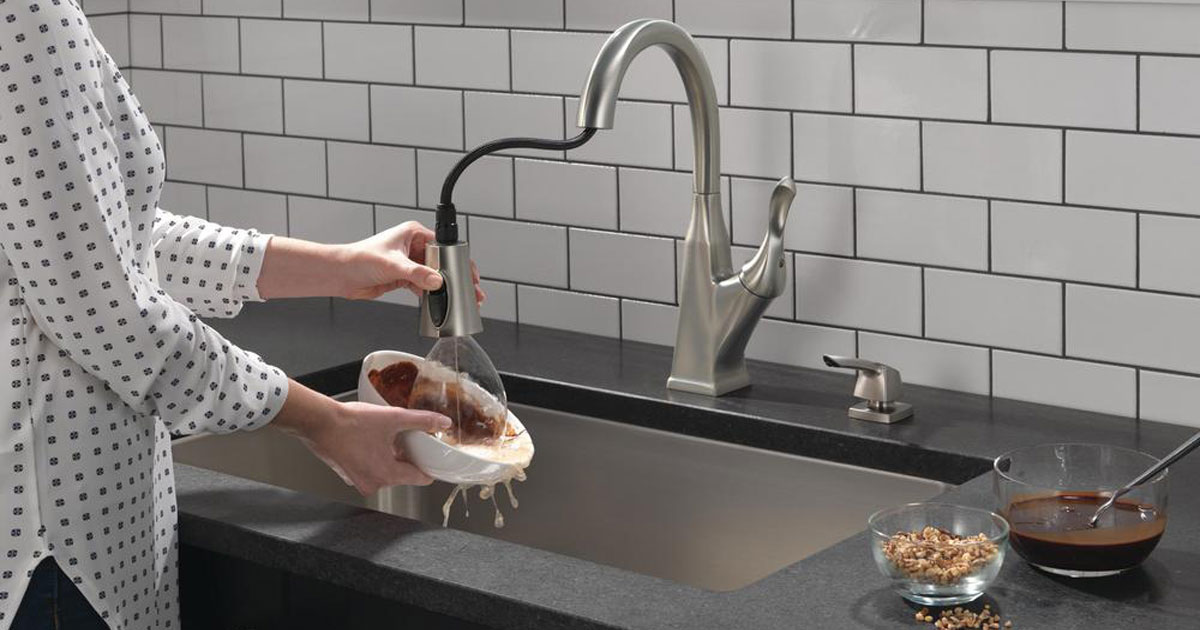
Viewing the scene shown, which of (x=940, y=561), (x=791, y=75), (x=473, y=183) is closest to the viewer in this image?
(x=940, y=561)

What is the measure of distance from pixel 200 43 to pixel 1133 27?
145cm

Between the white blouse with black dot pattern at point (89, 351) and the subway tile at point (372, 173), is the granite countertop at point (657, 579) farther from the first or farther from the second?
the subway tile at point (372, 173)

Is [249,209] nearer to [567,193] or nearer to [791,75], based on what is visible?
[567,193]

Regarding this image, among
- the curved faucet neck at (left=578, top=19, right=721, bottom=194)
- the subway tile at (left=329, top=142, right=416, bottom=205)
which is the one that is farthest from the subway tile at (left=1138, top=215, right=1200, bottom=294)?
the subway tile at (left=329, top=142, right=416, bottom=205)

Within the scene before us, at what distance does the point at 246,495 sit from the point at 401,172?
0.80 metres

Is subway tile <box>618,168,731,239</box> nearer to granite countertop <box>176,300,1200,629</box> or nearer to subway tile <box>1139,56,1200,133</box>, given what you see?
granite countertop <box>176,300,1200,629</box>

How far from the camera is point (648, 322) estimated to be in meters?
2.09

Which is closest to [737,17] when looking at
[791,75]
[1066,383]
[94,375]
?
[791,75]

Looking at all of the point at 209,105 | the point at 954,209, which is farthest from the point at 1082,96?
the point at 209,105

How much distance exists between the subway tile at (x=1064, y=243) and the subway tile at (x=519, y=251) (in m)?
0.62

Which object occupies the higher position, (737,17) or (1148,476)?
(737,17)

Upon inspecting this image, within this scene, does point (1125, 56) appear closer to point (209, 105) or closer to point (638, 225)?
point (638, 225)

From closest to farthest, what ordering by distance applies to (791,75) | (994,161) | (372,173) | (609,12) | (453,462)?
(453,462), (994,161), (791,75), (609,12), (372,173)

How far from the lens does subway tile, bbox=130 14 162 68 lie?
2562mm
